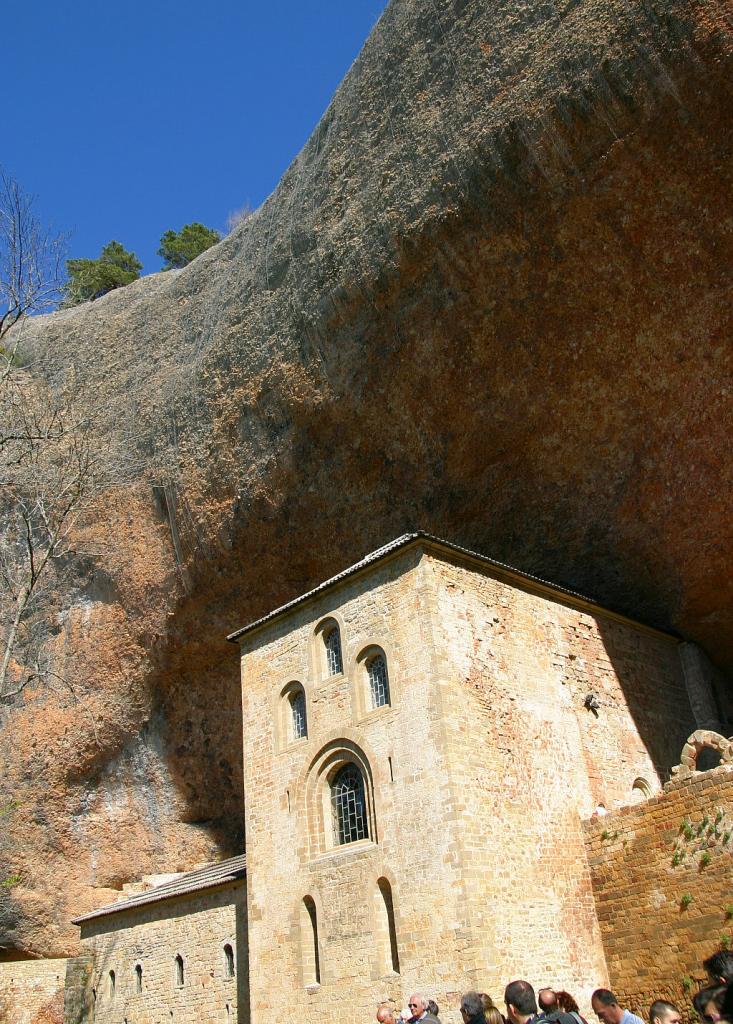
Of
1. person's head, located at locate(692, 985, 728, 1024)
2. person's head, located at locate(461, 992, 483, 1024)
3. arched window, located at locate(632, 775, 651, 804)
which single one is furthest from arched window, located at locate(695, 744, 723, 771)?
person's head, located at locate(692, 985, 728, 1024)

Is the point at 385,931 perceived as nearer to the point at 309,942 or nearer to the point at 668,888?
the point at 309,942

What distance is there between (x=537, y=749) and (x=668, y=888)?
8.64ft

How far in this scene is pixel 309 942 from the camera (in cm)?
1370

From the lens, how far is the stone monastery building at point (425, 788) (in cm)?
1226

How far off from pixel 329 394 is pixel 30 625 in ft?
38.6

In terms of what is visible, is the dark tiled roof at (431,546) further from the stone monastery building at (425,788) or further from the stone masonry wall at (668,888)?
the stone masonry wall at (668,888)

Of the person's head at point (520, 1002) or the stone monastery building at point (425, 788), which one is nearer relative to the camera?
the person's head at point (520, 1002)

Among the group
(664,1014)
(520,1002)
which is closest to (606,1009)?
(664,1014)

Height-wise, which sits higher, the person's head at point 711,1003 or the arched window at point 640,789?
the arched window at point 640,789

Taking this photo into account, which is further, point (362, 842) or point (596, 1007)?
point (362, 842)

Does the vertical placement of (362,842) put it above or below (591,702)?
below

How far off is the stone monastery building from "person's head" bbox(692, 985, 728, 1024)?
7.20 meters

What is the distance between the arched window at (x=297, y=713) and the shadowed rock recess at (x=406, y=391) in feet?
13.9

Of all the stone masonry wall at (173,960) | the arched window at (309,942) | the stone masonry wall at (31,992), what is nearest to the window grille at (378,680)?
the arched window at (309,942)
